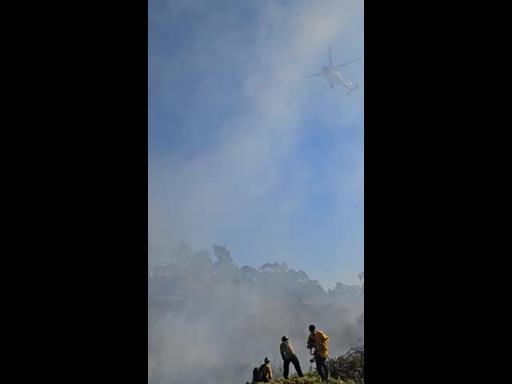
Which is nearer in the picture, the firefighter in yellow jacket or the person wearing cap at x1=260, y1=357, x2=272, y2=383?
the firefighter in yellow jacket

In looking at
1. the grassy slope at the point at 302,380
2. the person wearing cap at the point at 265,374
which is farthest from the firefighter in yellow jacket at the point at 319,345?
the person wearing cap at the point at 265,374

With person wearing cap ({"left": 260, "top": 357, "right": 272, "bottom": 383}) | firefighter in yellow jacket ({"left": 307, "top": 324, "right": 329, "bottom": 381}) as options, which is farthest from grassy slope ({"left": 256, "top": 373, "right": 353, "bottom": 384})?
firefighter in yellow jacket ({"left": 307, "top": 324, "right": 329, "bottom": 381})

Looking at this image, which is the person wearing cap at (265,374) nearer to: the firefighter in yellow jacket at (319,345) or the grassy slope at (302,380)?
the grassy slope at (302,380)

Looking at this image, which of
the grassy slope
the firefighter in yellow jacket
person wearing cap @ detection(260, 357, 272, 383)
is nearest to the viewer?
the firefighter in yellow jacket

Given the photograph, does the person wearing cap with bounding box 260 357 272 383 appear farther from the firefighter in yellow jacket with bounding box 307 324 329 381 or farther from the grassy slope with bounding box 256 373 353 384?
the firefighter in yellow jacket with bounding box 307 324 329 381

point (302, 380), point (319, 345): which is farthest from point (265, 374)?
point (319, 345)

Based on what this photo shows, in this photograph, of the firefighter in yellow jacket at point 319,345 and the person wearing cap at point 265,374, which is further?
the person wearing cap at point 265,374

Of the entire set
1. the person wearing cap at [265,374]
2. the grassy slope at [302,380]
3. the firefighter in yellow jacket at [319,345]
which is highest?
the firefighter in yellow jacket at [319,345]
